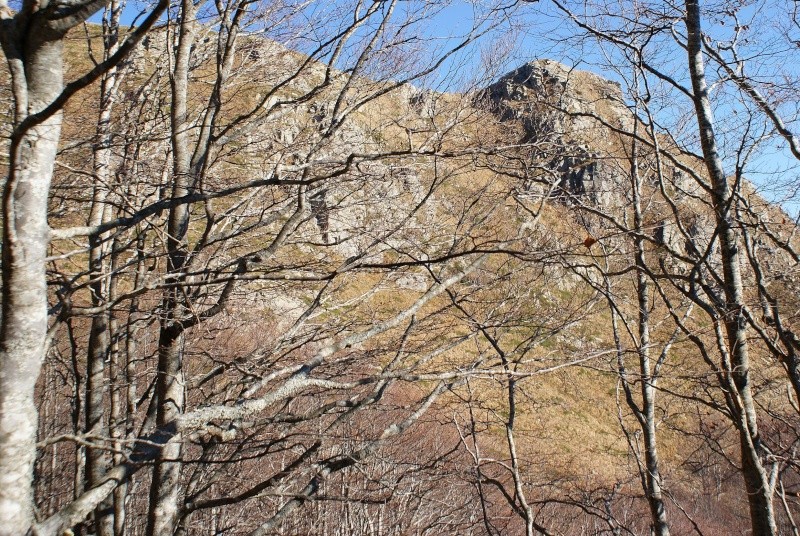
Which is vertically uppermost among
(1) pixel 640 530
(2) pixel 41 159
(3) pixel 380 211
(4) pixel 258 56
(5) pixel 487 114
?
(4) pixel 258 56

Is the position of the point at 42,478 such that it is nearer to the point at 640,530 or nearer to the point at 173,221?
the point at 173,221

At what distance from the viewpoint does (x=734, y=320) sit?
360 centimetres

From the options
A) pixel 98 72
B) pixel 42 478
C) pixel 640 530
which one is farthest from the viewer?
pixel 640 530

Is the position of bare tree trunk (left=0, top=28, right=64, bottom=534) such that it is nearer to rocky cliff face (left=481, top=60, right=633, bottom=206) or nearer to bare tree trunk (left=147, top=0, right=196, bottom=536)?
bare tree trunk (left=147, top=0, right=196, bottom=536)

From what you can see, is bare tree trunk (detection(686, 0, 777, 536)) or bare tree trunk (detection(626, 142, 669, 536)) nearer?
bare tree trunk (detection(686, 0, 777, 536))

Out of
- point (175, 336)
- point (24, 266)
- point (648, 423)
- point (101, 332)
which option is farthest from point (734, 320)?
point (101, 332)

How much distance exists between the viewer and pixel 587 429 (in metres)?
28.8

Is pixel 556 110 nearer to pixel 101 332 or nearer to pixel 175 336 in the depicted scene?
pixel 175 336

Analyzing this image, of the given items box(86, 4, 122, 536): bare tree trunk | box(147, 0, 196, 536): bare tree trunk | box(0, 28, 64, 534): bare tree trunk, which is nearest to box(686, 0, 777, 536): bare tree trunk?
box(147, 0, 196, 536): bare tree trunk

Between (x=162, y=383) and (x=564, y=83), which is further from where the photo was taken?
(x=564, y=83)

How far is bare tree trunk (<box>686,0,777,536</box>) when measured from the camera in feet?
11.1

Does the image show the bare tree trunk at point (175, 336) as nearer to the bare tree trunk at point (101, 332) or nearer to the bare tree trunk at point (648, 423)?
the bare tree trunk at point (101, 332)

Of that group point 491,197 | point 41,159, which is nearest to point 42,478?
point 491,197

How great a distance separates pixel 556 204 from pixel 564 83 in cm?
122
